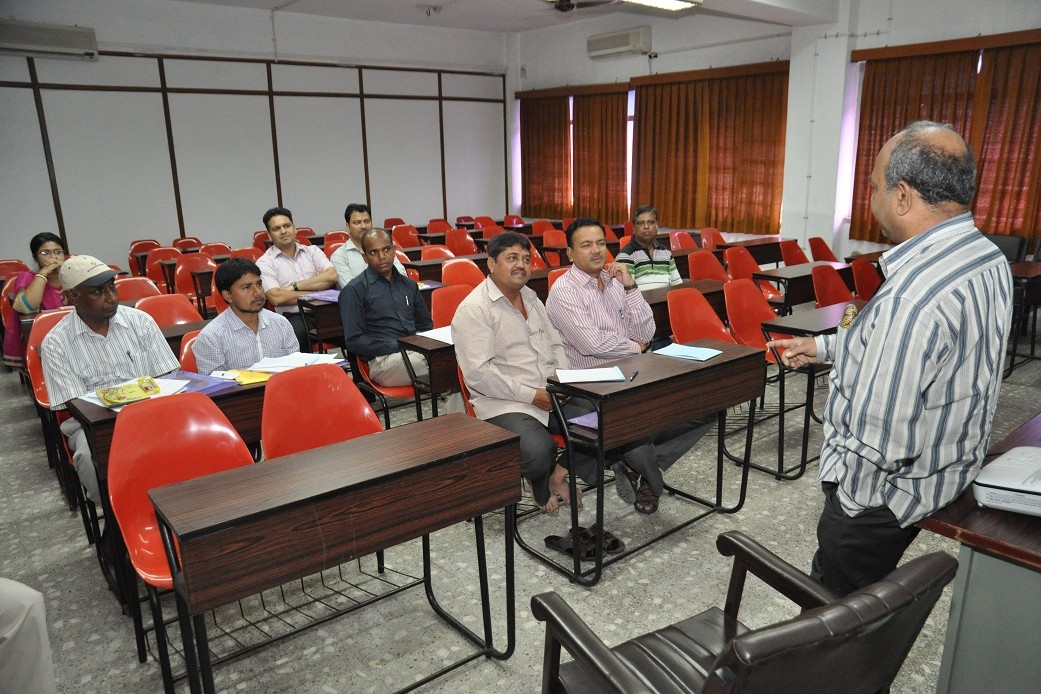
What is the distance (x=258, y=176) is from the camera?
31.6ft

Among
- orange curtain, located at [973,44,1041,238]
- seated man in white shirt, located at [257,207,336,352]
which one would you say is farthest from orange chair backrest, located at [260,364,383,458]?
orange curtain, located at [973,44,1041,238]

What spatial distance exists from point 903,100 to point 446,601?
7271 millimetres

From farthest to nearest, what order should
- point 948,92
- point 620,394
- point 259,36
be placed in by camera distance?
1. point 259,36
2. point 948,92
3. point 620,394

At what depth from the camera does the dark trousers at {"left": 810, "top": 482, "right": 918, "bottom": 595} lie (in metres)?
1.54

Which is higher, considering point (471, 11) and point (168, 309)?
point (471, 11)

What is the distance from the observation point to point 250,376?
2.81 meters

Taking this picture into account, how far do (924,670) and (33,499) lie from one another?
3.95 meters

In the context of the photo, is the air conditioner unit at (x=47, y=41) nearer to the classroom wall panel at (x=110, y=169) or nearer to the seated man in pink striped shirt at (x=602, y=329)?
the classroom wall panel at (x=110, y=169)

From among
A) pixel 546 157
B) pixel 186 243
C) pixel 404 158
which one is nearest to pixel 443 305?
pixel 186 243

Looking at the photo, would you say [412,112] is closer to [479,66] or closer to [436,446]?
[479,66]

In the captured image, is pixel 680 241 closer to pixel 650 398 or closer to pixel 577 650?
pixel 650 398

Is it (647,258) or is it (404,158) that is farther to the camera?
(404,158)

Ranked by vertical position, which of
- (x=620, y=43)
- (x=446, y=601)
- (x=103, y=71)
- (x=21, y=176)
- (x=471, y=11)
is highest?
(x=471, y=11)

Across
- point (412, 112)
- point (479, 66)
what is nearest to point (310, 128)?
point (412, 112)
